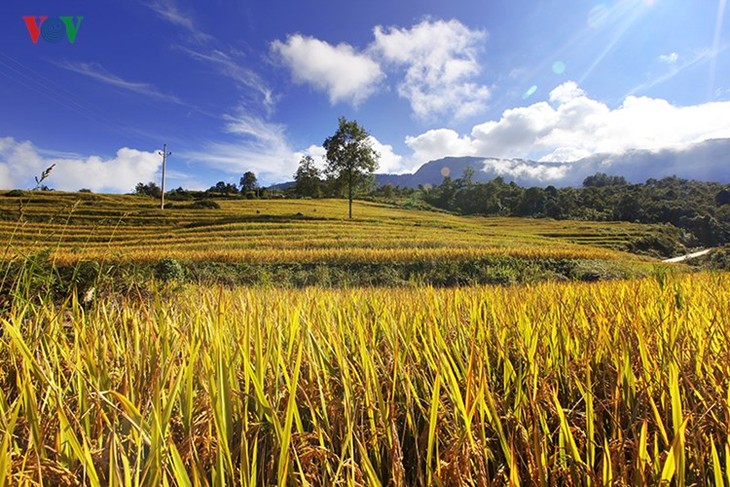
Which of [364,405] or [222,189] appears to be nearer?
[364,405]

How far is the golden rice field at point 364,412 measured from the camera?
2.79 feet

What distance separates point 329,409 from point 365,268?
15.9 metres

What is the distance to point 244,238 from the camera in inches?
1090

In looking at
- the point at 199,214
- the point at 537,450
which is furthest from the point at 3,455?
the point at 199,214

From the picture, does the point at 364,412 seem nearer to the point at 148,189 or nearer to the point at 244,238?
the point at 244,238

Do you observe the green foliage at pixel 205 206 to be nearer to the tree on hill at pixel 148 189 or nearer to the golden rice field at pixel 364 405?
the tree on hill at pixel 148 189

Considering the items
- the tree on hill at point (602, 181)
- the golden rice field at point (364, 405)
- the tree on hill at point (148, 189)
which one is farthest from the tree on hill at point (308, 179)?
the tree on hill at point (602, 181)

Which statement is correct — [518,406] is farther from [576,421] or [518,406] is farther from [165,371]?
[165,371]

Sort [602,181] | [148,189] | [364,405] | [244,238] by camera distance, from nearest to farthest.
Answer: [364,405] < [244,238] < [148,189] < [602,181]

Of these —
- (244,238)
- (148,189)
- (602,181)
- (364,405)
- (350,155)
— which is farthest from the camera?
(602,181)

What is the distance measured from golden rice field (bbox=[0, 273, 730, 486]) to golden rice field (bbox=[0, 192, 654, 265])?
0.68 meters

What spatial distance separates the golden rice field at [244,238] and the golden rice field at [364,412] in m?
0.68

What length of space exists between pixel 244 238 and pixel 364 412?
92.9 feet

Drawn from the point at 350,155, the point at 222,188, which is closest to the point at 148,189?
the point at 222,188
